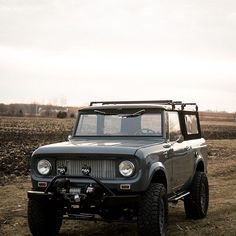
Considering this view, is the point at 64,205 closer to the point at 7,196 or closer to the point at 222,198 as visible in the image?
the point at 7,196

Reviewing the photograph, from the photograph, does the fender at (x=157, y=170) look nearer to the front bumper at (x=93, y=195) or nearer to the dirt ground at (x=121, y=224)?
the front bumper at (x=93, y=195)

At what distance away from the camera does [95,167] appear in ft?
23.6

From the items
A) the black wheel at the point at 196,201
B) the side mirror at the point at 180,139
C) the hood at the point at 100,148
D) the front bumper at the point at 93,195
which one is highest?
the side mirror at the point at 180,139

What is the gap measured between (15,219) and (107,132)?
7.58 ft

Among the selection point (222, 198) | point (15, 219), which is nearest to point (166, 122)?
point (15, 219)

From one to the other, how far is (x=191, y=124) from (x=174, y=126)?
4.26 ft

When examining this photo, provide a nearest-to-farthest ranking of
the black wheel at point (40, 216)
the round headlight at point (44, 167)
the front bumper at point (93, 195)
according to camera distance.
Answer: the front bumper at point (93, 195) → the round headlight at point (44, 167) → the black wheel at point (40, 216)

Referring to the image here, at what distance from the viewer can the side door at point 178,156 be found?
842cm

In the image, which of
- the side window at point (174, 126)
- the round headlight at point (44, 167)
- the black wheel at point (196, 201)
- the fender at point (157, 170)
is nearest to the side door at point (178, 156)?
the side window at point (174, 126)

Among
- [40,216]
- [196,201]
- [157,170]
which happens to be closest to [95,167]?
[157,170]

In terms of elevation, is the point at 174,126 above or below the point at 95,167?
above

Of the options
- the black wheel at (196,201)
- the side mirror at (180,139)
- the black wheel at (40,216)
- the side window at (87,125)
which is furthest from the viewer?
the black wheel at (196,201)

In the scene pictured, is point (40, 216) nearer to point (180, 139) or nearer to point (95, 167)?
point (95, 167)

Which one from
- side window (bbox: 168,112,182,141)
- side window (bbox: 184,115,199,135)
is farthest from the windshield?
side window (bbox: 184,115,199,135)
